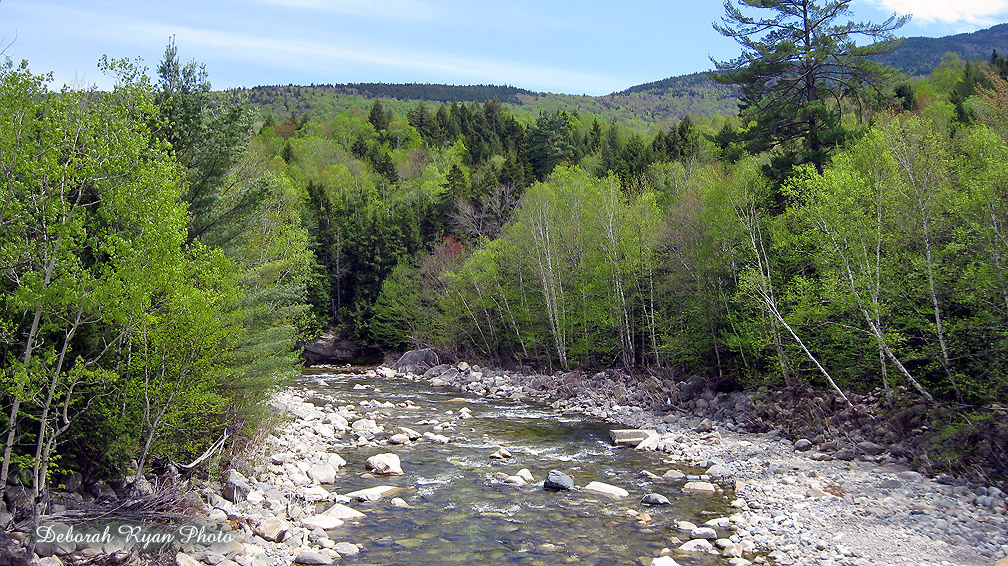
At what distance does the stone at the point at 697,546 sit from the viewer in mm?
10078

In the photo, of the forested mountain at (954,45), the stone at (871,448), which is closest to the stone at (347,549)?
the stone at (871,448)

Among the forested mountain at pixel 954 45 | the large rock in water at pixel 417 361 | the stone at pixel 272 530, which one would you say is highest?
the forested mountain at pixel 954 45

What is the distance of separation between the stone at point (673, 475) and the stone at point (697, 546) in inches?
159

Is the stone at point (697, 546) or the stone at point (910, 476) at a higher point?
the stone at point (697, 546)

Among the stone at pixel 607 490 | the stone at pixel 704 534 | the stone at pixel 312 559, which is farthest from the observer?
the stone at pixel 607 490

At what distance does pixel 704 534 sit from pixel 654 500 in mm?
1933

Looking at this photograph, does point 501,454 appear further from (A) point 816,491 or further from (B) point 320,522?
(A) point 816,491

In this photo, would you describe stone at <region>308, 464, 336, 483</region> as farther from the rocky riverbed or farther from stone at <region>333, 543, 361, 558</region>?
stone at <region>333, 543, 361, 558</region>

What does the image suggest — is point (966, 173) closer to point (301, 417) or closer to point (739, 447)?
point (739, 447)

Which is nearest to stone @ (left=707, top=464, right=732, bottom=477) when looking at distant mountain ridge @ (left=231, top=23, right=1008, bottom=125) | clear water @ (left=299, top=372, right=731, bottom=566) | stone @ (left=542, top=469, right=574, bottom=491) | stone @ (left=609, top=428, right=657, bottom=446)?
clear water @ (left=299, top=372, right=731, bottom=566)

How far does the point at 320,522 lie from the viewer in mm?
11094

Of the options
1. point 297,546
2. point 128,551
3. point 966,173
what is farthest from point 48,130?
point 966,173

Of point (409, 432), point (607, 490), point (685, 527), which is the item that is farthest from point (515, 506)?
point (409, 432)

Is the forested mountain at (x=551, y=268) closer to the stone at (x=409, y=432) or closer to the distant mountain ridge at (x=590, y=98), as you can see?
the stone at (x=409, y=432)
